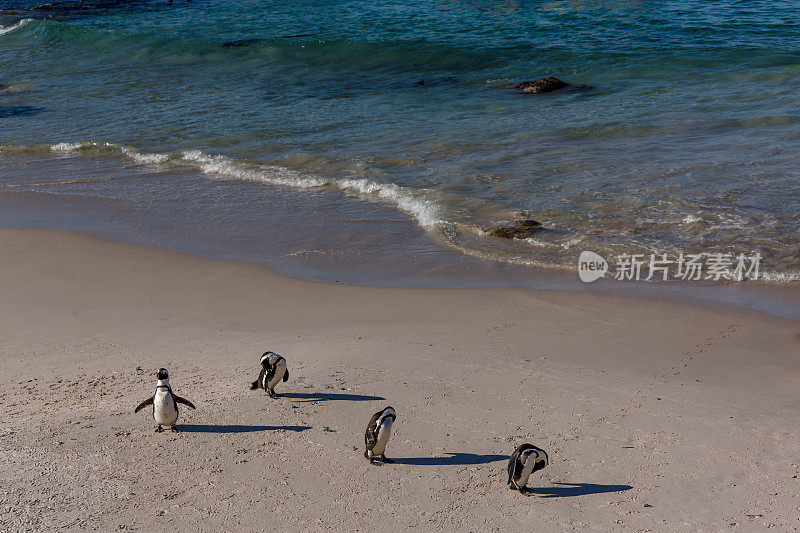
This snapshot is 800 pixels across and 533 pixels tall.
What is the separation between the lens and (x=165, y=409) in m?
6.12

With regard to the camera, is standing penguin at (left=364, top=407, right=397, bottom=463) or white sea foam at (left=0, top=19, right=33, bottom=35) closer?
standing penguin at (left=364, top=407, right=397, bottom=463)

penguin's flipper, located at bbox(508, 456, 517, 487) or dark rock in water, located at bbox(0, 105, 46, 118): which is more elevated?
dark rock in water, located at bbox(0, 105, 46, 118)

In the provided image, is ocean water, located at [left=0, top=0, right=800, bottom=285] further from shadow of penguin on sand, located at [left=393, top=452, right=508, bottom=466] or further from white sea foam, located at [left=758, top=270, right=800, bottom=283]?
shadow of penguin on sand, located at [left=393, top=452, right=508, bottom=466]

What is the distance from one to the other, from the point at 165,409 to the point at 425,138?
33.0 feet

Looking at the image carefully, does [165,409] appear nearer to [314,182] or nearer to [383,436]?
[383,436]

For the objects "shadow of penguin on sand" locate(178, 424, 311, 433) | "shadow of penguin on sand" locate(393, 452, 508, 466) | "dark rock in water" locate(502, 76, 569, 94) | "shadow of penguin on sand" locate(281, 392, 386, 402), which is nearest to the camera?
"shadow of penguin on sand" locate(393, 452, 508, 466)

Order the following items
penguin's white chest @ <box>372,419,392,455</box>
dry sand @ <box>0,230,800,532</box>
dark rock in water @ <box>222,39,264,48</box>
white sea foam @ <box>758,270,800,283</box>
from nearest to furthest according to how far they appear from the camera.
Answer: dry sand @ <box>0,230,800,532</box>, penguin's white chest @ <box>372,419,392,455</box>, white sea foam @ <box>758,270,800,283</box>, dark rock in water @ <box>222,39,264,48</box>

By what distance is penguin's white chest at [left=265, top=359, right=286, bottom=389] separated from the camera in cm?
657

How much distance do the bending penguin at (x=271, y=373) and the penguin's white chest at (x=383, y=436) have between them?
1.24 m

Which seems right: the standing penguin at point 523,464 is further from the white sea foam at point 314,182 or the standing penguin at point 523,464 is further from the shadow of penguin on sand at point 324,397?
the white sea foam at point 314,182

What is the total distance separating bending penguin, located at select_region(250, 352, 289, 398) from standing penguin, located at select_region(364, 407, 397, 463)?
1145 millimetres

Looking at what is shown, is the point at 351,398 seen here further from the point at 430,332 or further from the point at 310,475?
the point at 430,332

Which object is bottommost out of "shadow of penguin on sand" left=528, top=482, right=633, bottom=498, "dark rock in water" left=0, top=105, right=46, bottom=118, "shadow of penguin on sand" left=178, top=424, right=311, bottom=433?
"shadow of penguin on sand" left=528, top=482, right=633, bottom=498

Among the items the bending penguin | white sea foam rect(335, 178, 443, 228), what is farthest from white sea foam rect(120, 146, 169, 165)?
the bending penguin
